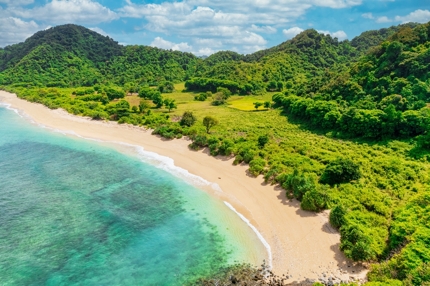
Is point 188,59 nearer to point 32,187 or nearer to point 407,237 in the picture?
point 32,187

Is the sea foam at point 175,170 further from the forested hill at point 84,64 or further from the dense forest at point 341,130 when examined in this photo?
the forested hill at point 84,64

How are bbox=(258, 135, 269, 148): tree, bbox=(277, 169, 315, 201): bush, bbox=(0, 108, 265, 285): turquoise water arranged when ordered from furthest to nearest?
bbox=(258, 135, 269, 148): tree < bbox=(277, 169, 315, 201): bush < bbox=(0, 108, 265, 285): turquoise water

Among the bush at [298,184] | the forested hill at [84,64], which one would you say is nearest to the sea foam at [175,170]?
the bush at [298,184]

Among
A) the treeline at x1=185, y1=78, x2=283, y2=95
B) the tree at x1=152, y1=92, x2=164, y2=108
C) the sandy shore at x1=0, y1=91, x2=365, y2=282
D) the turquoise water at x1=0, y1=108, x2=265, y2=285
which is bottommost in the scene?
the turquoise water at x1=0, y1=108, x2=265, y2=285

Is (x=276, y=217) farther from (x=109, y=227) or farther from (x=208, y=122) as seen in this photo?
(x=208, y=122)

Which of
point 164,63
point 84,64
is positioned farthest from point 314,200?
point 84,64

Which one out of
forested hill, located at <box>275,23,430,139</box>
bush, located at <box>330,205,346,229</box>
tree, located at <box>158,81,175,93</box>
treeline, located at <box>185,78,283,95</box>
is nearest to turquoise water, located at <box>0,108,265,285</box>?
bush, located at <box>330,205,346,229</box>

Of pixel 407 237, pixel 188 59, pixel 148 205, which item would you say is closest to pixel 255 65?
pixel 188 59

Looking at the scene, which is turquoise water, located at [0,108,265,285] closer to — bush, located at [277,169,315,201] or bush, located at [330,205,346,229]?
bush, located at [277,169,315,201]
